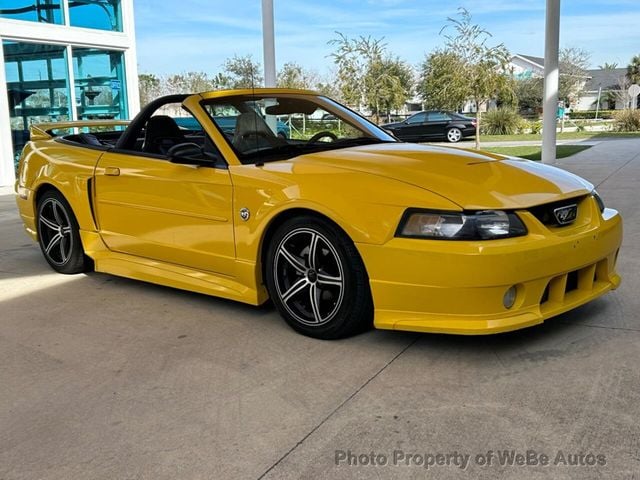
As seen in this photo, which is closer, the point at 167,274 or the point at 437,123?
the point at 167,274

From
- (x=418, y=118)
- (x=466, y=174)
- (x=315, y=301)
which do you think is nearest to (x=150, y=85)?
(x=418, y=118)

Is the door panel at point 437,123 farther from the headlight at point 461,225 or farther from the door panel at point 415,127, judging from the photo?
the headlight at point 461,225

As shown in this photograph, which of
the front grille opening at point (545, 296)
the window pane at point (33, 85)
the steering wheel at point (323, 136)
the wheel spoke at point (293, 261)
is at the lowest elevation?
the front grille opening at point (545, 296)

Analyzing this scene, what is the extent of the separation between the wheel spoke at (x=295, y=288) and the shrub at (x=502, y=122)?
27.2 metres

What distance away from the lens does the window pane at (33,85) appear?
12398mm

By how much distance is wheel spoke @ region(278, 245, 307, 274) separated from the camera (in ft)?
11.8

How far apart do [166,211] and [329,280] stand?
4.37 ft

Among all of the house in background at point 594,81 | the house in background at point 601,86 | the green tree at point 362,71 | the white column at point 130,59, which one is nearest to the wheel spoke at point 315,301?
the white column at point 130,59

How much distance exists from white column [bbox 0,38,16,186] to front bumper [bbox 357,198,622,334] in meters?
10.9

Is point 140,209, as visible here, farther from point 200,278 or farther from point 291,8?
point 291,8

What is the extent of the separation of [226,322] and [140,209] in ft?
3.38

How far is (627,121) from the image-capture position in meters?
29.0

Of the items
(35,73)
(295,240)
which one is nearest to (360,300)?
(295,240)

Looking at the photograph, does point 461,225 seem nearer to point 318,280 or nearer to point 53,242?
point 318,280
